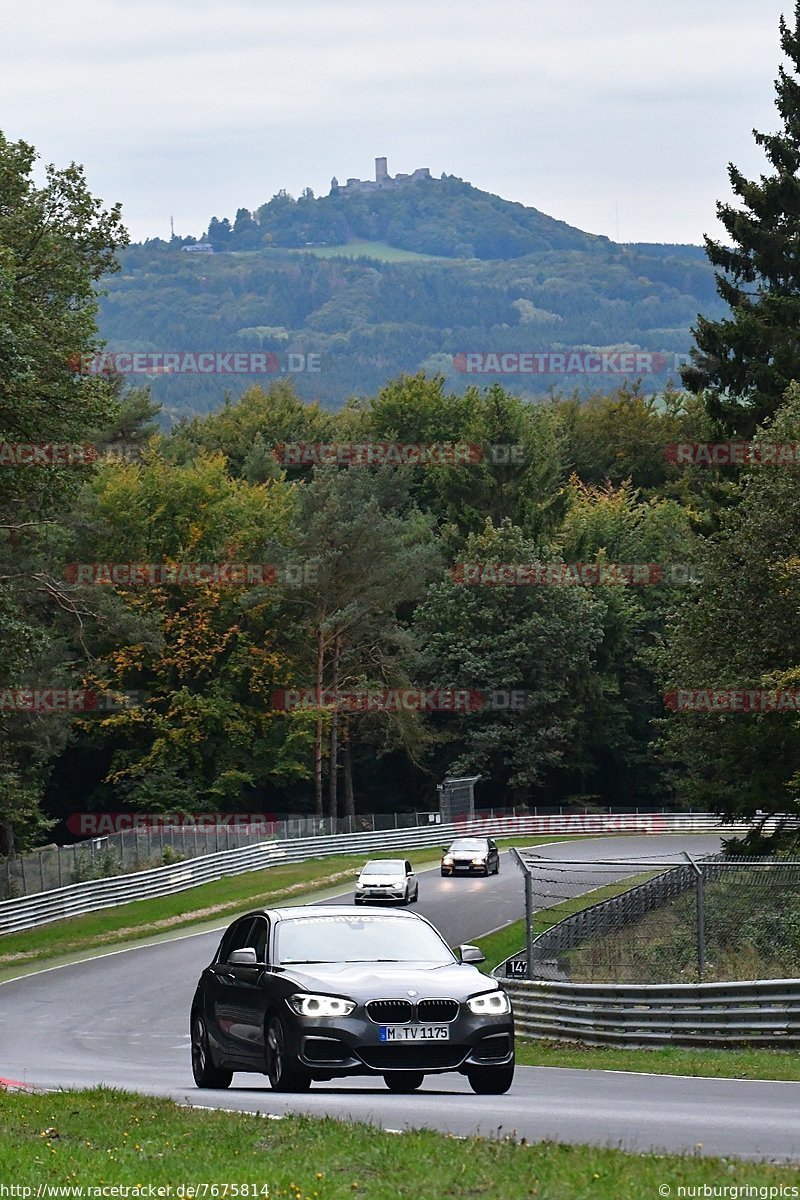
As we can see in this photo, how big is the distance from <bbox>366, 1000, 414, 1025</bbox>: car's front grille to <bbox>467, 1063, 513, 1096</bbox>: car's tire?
883 mm

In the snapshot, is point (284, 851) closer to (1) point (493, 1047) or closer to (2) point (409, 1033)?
(1) point (493, 1047)

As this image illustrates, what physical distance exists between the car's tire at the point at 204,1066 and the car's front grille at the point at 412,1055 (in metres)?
2.34

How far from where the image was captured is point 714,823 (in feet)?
254

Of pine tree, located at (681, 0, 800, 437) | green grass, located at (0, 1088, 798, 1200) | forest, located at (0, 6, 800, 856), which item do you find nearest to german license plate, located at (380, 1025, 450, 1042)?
green grass, located at (0, 1088, 798, 1200)

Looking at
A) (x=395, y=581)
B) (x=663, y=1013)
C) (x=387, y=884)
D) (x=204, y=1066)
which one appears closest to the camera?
(x=204, y=1066)

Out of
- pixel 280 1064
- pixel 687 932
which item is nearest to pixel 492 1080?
pixel 280 1064

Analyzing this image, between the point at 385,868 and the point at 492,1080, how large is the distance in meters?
32.1

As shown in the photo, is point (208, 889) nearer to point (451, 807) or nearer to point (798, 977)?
point (451, 807)

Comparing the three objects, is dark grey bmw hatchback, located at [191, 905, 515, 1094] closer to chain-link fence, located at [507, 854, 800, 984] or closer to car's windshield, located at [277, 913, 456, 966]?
car's windshield, located at [277, 913, 456, 966]

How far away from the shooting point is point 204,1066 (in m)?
14.6

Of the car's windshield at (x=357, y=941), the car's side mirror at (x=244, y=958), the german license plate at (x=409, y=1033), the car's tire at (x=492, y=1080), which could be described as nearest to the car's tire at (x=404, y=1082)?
the car's tire at (x=492, y=1080)

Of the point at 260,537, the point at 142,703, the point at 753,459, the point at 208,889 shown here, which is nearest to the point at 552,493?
the point at 260,537

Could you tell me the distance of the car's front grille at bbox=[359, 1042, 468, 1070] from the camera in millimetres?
12500

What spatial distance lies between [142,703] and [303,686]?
299 inches
